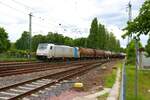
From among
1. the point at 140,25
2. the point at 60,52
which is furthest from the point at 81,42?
the point at 140,25

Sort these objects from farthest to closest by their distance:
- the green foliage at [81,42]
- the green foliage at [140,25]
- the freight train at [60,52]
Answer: the green foliage at [81,42], the freight train at [60,52], the green foliage at [140,25]

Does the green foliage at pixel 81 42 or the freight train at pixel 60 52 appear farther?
the green foliage at pixel 81 42

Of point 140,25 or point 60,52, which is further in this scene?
point 60,52

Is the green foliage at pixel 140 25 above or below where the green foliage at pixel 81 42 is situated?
below

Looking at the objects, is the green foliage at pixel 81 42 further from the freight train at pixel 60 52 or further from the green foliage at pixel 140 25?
the green foliage at pixel 140 25

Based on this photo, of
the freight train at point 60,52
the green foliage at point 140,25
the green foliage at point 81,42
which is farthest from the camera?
the green foliage at point 81,42

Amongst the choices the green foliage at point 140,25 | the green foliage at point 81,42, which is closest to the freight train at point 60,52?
the green foliage at point 140,25

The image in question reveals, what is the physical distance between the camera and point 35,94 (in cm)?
1545

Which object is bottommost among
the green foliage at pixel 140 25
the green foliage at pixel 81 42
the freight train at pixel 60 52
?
the freight train at pixel 60 52

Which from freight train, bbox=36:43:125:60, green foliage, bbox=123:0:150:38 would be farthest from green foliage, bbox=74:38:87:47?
green foliage, bbox=123:0:150:38

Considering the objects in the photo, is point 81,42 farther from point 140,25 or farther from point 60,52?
point 140,25

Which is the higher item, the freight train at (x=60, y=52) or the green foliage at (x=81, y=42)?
the green foliage at (x=81, y=42)

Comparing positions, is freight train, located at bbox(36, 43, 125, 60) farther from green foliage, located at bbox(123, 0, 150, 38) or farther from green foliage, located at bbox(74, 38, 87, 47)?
green foliage, located at bbox(74, 38, 87, 47)

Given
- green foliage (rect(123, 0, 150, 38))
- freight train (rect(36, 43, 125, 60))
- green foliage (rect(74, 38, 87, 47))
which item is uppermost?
green foliage (rect(74, 38, 87, 47))
